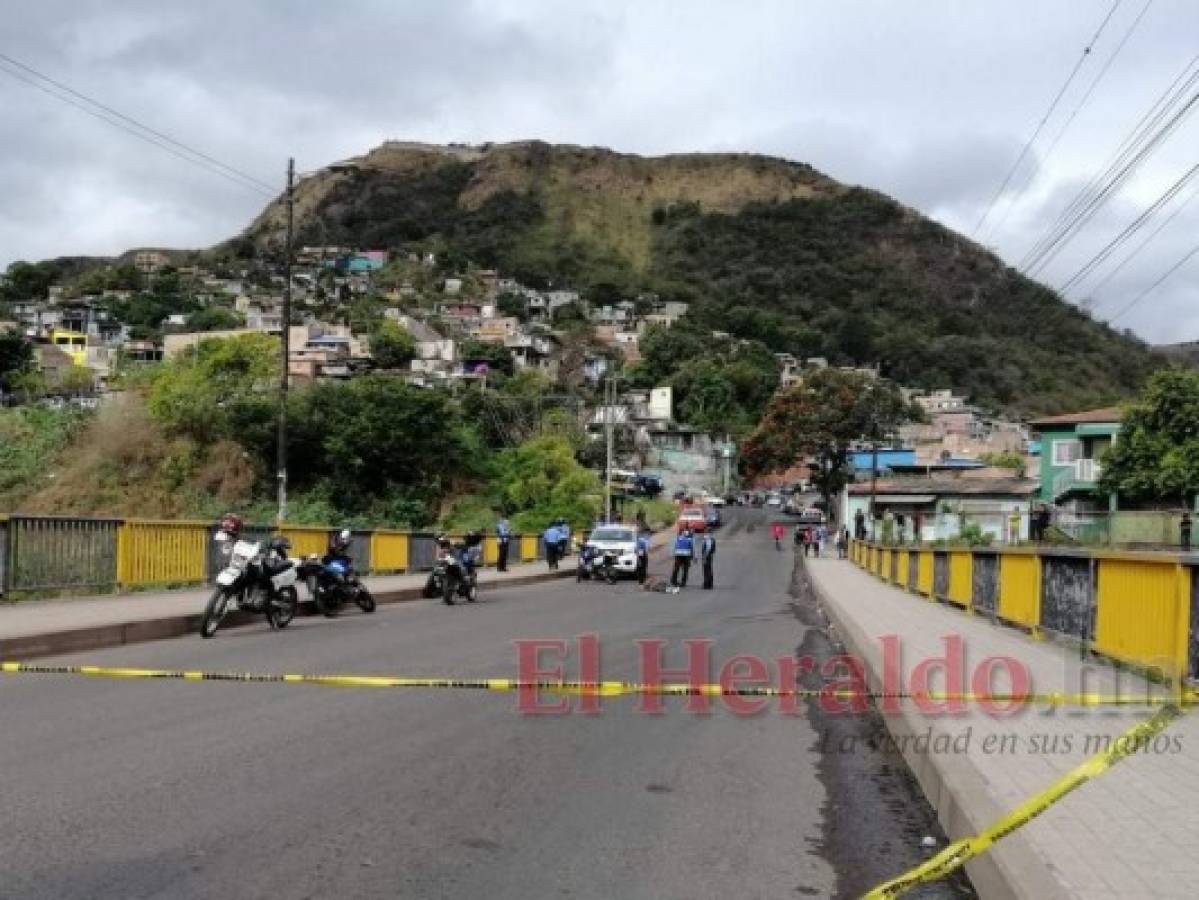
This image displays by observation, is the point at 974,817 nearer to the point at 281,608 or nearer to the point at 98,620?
the point at 98,620

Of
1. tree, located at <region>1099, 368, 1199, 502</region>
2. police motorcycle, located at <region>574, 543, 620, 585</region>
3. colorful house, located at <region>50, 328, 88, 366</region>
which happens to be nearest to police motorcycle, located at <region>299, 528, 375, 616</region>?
police motorcycle, located at <region>574, 543, 620, 585</region>

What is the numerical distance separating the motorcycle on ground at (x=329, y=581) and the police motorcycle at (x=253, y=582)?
1.93 metres

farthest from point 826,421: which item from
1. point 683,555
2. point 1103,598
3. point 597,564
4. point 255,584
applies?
point 1103,598

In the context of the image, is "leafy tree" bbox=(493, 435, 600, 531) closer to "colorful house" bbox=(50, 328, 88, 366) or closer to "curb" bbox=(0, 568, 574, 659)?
"curb" bbox=(0, 568, 574, 659)

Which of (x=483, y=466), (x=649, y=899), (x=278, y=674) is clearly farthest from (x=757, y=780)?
(x=483, y=466)

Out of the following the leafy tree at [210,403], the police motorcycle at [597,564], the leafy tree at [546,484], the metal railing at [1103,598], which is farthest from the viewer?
the leafy tree at [546,484]

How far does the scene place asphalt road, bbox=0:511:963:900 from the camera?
198 inches

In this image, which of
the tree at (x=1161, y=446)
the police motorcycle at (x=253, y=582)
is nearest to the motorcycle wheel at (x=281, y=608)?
the police motorcycle at (x=253, y=582)

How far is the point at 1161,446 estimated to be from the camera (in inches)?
1996

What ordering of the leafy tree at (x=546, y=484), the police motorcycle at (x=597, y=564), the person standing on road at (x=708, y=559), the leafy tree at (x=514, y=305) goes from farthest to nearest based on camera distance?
the leafy tree at (x=514, y=305)
the leafy tree at (x=546, y=484)
the police motorcycle at (x=597, y=564)
the person standing on road at (x=708, y=559)

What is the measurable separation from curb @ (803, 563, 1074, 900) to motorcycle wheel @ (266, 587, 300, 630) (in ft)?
29.5

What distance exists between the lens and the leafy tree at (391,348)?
12444 centimetres

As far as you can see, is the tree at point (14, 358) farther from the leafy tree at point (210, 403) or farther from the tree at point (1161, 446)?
the tree at point (1161, 446)

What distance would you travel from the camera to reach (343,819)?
5863 mm
